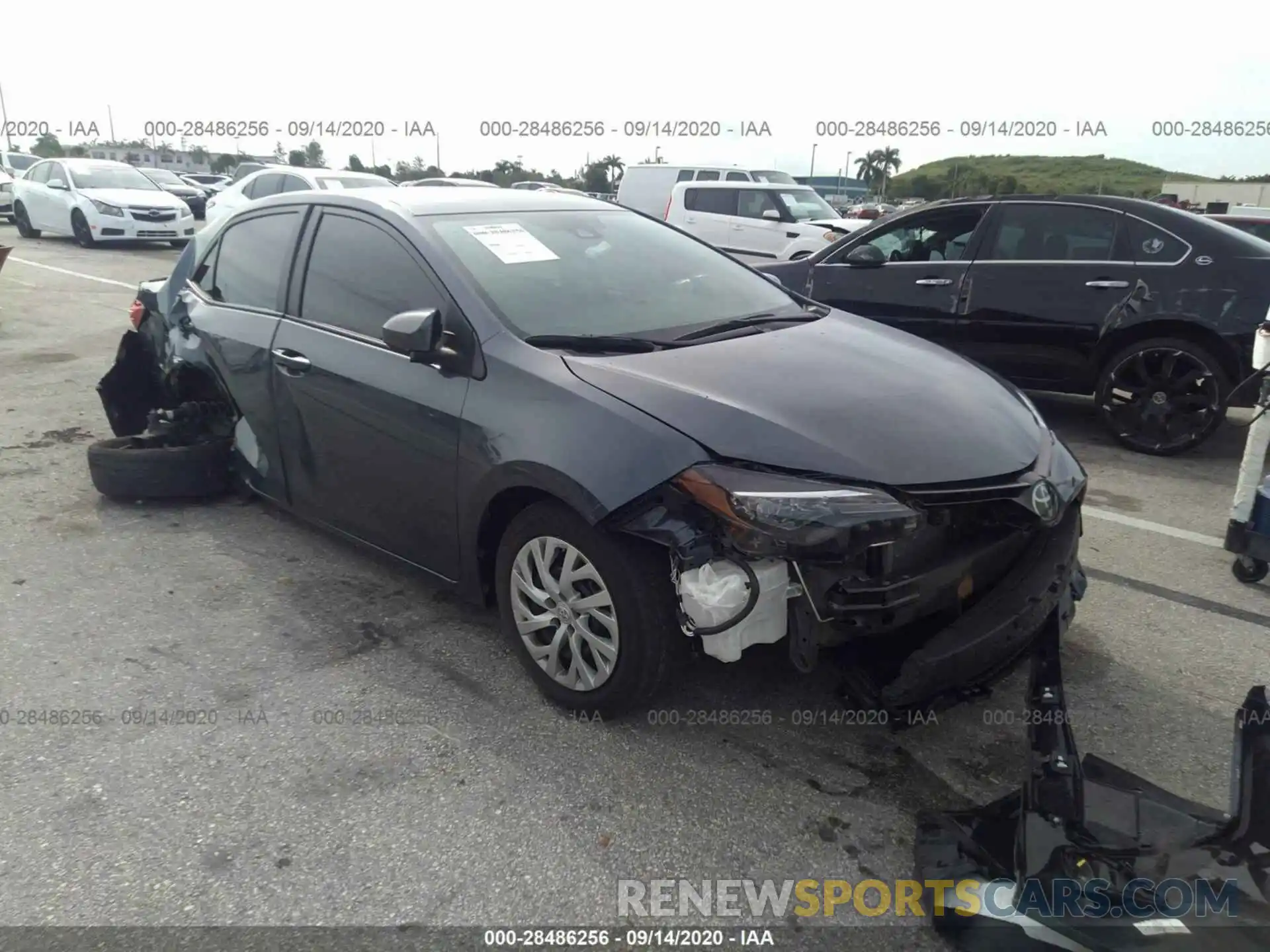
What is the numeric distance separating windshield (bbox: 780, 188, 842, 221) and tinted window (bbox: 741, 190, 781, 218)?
0.72 feet

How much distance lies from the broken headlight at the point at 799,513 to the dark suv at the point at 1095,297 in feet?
14.3

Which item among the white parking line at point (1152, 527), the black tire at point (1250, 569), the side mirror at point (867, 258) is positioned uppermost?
the side mirror at point (867, 258)

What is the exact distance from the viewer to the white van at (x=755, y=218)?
46.1 feet

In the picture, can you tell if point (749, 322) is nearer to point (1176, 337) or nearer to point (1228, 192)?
point (1176, 337)

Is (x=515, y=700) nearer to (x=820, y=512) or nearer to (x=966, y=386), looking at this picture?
(x=820, y=512)

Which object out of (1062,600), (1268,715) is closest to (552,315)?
(1062,600)

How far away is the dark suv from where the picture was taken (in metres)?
5.94

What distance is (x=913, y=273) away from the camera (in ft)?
23.2

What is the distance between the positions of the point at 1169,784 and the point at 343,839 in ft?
7.72

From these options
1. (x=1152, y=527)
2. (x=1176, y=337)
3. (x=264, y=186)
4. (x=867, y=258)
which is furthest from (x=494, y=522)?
(x=264, y=186)

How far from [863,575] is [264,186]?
1311cm

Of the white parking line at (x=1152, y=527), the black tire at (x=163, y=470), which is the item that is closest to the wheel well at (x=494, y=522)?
the black tire at (x=163, y=470)

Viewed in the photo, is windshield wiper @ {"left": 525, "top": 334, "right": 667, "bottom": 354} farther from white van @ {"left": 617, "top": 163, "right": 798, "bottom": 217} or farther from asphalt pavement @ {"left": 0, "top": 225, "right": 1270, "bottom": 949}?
white van @ {"left": 617, "top": 163, "right": 798, "bottom": 217}

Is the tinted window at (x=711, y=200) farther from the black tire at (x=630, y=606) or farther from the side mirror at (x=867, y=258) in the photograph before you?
the black tire at (x=630, y=606)
